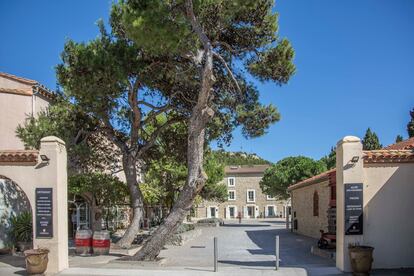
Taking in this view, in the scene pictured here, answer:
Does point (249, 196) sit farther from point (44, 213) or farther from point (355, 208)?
point (44, 213)

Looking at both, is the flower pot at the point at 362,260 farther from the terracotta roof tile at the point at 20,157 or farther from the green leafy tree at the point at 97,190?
the green leafy tree at the point at 97,190

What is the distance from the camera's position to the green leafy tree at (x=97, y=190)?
1975cm

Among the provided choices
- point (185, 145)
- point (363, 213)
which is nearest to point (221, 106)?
point (185, 145)

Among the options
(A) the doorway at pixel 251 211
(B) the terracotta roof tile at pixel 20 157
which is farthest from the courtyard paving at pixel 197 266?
(A) the doorway at pixel 251 211

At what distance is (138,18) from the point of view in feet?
40.8

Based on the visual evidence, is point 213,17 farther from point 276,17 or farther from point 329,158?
point 329,158

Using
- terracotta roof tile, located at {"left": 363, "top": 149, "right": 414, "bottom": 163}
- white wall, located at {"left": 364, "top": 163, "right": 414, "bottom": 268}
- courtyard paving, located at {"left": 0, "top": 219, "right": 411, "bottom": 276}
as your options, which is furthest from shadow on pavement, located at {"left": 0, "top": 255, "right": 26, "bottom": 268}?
terracotta roof tile, located at {"left": 363, "top": 149, "right": 414, "bottom": 163}

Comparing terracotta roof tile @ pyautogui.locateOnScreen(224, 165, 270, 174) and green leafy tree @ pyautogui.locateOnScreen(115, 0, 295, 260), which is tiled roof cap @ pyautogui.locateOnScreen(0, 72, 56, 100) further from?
terracotta roof tile @ pyautogui.locateOnScreen(224, 165, 270, 174)

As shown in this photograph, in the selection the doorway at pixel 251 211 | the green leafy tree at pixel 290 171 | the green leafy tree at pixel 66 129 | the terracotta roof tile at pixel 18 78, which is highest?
the terracotta roof tile at pixel 18 78

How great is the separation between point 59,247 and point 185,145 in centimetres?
892

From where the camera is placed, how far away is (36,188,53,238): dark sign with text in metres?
12.0

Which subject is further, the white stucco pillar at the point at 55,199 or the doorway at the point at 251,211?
the doorway at the point at 251,211

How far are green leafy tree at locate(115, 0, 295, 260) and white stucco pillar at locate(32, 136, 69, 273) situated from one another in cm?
242

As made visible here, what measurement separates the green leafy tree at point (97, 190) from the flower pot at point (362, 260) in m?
12.5
